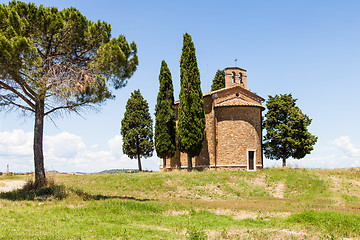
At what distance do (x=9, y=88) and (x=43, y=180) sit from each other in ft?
17.0

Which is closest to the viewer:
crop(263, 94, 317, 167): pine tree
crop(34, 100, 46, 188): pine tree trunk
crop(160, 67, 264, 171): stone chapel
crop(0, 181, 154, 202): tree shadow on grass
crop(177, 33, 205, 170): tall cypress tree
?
crop(0, 181, 154, 202): tree shadow on grass

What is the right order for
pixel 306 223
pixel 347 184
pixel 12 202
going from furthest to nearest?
pixel 347 184, pixel 12 202, pixel 306 223

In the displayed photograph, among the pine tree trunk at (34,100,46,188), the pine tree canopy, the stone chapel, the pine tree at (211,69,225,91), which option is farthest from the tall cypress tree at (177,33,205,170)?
the pine tree trunk at (34,100,46,188)

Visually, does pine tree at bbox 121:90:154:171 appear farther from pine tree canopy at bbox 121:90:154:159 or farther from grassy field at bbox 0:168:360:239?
grassy field at bbox 0:168:360:239

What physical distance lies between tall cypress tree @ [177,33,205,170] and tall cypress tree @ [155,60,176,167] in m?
2.93

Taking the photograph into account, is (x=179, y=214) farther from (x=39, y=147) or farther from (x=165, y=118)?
(x=165, y=118)

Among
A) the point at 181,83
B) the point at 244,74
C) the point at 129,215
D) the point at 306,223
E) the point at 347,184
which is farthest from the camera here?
the point at 244,74

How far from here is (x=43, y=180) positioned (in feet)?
58.6

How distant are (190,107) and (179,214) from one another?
17.9 meters

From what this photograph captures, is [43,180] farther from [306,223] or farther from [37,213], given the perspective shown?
[306,223]

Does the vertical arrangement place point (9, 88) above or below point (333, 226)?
above

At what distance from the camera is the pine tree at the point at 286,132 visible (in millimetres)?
36156

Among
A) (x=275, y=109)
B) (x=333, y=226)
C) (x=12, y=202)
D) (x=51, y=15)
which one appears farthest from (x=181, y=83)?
(x=333, y=226)

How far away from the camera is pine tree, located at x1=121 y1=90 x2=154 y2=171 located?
3934cm
